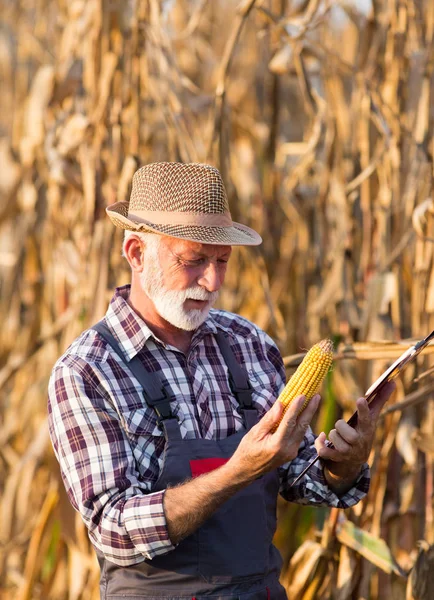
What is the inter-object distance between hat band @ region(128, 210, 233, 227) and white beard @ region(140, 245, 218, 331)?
6 centimetres

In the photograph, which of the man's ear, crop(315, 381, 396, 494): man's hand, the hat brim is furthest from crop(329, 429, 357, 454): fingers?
the man's ear

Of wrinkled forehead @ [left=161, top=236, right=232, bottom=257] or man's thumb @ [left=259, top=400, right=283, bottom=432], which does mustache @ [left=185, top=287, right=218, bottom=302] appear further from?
man's thumb @ [left=259, top=400, right=283, bottom=432]

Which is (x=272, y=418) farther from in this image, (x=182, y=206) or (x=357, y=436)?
(x=182, y=206)

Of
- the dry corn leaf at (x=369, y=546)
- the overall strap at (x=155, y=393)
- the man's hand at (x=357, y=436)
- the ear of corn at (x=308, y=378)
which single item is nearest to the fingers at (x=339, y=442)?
the man's hand at (x=357, y=436)

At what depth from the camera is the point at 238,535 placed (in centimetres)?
165

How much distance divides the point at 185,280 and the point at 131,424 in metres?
0.30

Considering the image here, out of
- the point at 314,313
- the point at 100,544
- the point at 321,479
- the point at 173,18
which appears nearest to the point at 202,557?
the point at 100,544

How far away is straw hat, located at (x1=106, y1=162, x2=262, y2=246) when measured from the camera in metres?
1.76

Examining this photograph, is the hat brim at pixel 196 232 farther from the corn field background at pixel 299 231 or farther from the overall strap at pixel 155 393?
the corn field background at pixel 299 231

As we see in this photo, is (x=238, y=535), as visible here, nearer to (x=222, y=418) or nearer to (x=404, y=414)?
(x=222, y=418)

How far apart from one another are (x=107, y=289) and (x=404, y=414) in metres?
0.87

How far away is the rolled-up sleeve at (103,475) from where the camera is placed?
1519mm

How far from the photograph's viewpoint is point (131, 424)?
5.32 ft

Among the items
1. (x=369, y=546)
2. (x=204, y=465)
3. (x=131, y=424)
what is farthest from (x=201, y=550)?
(x=369, y=546)
